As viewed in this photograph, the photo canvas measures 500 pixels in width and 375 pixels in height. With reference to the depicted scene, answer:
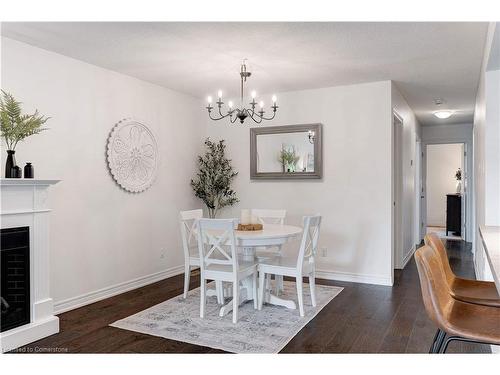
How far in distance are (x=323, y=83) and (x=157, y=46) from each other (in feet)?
6.89

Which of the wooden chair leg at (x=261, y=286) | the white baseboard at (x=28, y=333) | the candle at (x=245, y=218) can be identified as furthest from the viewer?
the candle at (x=245, y=218)

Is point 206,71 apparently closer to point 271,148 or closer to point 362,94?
point 271,148

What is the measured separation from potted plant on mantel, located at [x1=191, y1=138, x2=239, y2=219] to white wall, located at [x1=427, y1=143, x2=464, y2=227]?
707 centimetres

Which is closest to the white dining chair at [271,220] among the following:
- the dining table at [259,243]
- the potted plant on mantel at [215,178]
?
the dining table at [259,243]

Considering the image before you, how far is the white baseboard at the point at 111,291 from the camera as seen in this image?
3652mm

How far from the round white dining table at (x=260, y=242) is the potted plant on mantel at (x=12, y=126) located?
1.80m

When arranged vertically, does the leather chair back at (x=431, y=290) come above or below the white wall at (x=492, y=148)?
below

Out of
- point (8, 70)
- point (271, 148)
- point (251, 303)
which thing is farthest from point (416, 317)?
point (8, 70)

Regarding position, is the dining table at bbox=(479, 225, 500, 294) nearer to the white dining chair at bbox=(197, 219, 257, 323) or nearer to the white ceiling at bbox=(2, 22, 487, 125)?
the white ceiling at bbox=(2, 22, 487, 125)

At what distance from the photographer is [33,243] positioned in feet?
9.89

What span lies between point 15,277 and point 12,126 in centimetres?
112

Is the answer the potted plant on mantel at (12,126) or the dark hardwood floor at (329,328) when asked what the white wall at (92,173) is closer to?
the potted plant on mantel at (12,126)

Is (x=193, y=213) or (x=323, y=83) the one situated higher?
(x=323, y=83)

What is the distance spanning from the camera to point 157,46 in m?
3.38
